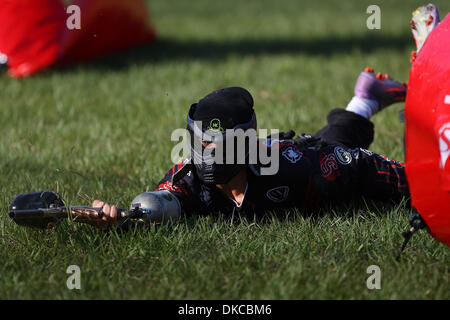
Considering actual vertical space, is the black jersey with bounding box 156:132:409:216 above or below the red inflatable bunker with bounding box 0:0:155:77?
below

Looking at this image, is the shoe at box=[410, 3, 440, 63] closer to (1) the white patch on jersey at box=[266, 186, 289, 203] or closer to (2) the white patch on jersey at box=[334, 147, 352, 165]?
(2) the white patch on jersey at box=[334, 147, 352, 165]

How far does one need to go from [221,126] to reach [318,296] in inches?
38.7

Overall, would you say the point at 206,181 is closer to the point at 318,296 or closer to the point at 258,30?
the point at 318,296

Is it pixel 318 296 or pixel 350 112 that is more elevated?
pixel 350 112

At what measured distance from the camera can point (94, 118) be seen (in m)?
5.78

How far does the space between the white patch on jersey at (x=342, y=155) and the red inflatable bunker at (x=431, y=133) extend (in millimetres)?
790

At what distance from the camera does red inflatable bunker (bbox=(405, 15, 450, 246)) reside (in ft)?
8.39

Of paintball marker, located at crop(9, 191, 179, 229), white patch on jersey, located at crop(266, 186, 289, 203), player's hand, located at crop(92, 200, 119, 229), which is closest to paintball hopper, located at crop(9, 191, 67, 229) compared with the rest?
paintball marker, located at crop(9, 191, 179, 229)

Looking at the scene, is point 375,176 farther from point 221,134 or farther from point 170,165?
point 170,165

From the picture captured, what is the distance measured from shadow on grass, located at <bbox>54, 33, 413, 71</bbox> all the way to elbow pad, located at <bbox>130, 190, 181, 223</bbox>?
467cm

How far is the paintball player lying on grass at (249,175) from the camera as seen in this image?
10.4 ft

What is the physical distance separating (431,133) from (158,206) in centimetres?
140

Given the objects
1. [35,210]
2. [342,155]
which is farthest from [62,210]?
[342,155]

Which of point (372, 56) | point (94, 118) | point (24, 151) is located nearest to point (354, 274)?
point (24, 151)
